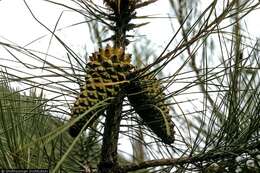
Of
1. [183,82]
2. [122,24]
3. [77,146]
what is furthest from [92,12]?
[77,146]

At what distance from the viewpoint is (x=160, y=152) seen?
99 cm

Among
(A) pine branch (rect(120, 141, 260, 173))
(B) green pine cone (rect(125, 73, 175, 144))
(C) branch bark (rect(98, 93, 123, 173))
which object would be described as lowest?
(A) pine branch (rect(120, 141, 260, 173))

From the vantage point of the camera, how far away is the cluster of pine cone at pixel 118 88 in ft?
2.19

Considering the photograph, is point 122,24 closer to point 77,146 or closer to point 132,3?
point 132,3

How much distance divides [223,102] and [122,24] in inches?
8.8

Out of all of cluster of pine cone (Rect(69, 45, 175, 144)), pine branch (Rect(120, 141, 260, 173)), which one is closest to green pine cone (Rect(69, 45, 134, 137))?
cluster of pine cone (Rect(69, 45, 175, 144))

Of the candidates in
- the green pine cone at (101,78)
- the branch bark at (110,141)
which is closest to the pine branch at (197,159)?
the branch bark at (110,141)

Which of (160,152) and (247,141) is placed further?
(160,152)

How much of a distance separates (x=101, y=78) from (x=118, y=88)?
3 centimetres

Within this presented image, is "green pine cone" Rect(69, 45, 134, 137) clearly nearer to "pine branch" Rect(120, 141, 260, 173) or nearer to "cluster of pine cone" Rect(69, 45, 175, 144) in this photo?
"cluster of pine cone" Rect(69, 45, 175, 144)

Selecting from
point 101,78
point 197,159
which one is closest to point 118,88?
point 101,78

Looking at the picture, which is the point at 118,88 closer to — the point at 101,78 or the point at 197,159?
the point at 101,78

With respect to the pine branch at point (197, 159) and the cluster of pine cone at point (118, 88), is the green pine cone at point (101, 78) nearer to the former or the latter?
the cluster of pine cone at point (118, 88)

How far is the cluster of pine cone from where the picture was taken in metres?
0.67
